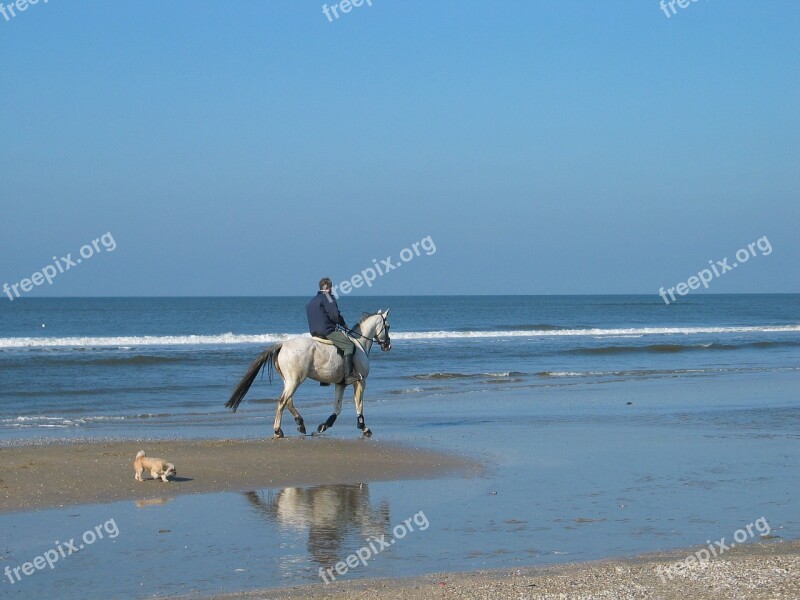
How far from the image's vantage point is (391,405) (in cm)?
2000

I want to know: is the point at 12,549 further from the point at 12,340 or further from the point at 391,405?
the point at 12,340

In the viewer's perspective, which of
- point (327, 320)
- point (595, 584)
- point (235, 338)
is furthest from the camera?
point (235, 338)

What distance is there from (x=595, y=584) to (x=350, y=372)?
28.7ft

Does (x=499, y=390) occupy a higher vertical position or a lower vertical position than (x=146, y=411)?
lower

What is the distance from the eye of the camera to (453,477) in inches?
436

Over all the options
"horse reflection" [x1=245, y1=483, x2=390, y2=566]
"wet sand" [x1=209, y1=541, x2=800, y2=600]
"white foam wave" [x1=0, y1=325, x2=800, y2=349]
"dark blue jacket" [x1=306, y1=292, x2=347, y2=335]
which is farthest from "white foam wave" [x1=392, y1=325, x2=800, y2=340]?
"wet sand" [x1=209, y1=541, x2=800, y2=600]

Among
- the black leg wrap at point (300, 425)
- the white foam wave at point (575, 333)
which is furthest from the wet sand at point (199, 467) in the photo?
the white foam wave at point (575, 333)

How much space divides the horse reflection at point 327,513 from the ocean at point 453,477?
0.03m

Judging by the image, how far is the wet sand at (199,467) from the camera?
988cm

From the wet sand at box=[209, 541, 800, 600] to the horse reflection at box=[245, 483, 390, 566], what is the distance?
2.45 ft

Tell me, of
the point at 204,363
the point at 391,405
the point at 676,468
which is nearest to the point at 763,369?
the point at 391,405

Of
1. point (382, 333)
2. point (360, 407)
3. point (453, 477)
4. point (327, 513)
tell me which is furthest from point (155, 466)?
point (382, 333)

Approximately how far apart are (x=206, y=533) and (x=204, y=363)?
24249 millimetres

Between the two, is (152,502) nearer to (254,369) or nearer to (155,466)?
(155,466)
